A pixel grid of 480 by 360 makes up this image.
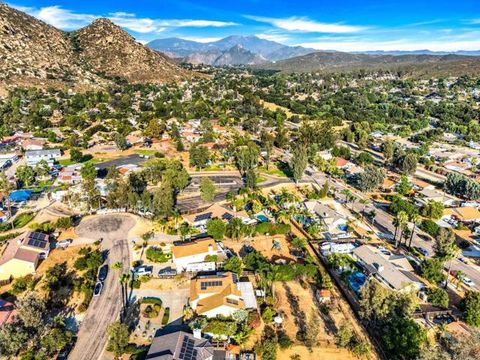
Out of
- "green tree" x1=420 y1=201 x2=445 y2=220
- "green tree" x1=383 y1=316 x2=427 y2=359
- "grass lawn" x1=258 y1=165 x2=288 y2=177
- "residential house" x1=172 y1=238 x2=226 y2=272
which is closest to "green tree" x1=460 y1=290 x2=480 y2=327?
"green tree" x1=383 y1=316 x2=427 y2=359

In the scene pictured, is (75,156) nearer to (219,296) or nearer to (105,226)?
(105,226)

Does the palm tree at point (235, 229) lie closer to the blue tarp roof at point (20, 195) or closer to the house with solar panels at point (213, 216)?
the house with solar panels at point (213, 216)

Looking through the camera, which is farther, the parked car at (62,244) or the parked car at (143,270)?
the parked car at (62,244)

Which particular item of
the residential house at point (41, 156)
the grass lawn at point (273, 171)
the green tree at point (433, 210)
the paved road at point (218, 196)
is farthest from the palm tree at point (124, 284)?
the residential house at point (41, 156)

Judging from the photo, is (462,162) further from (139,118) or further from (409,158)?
(139,118)

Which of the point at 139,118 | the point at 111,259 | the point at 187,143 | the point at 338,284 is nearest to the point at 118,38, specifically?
the point at 139,118

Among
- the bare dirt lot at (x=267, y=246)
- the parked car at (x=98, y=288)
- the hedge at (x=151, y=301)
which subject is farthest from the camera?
the bare dirt lot at (x=267, y=246)
